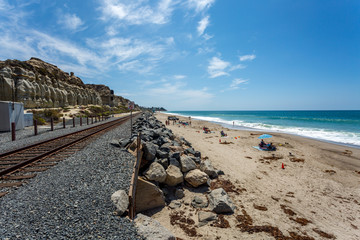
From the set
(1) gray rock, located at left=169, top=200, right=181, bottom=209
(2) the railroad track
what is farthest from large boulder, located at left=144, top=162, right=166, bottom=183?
(2) the railroad track

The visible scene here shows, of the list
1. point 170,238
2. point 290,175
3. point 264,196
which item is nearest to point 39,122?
point 170,238

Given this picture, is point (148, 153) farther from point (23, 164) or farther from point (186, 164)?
point (23, 164)

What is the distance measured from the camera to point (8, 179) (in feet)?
13.9

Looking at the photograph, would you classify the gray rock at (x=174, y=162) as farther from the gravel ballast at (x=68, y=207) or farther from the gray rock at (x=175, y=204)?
the gravel ballast at (x=68, y=207)

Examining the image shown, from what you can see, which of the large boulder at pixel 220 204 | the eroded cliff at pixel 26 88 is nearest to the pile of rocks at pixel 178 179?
the large boulder at pixel 220 204

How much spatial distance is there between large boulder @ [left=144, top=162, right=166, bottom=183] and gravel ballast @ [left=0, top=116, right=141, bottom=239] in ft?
2.08

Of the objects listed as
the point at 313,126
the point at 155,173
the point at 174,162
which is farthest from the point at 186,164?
the point at 313,126

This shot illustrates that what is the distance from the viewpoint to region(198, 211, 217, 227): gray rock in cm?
408

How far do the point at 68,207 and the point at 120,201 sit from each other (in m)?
0.97

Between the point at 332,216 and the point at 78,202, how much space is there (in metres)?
7.50

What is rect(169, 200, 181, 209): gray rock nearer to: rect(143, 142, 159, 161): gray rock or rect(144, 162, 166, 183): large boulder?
rect(144, 162, 166, 183): large boulder

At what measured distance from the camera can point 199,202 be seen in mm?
4770

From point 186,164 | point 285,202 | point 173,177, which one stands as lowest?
point 285,202

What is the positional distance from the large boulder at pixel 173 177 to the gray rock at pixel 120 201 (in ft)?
6.52
